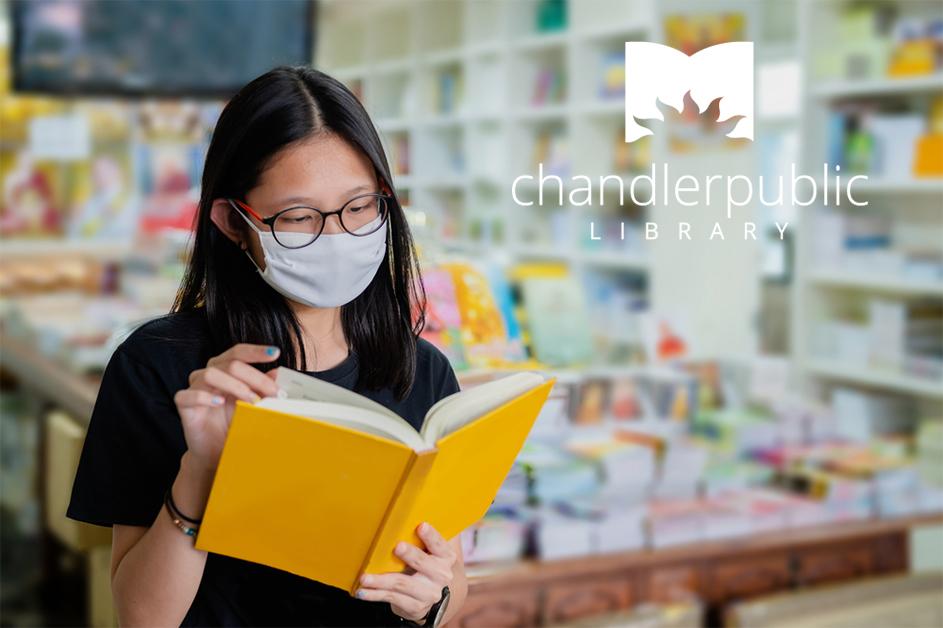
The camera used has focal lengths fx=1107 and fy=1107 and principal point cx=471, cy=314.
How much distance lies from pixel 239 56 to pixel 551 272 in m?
1.92

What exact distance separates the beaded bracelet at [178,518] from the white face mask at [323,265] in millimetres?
263

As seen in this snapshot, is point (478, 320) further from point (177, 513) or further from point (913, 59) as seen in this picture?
point (913, 59)

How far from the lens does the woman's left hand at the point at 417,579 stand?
1.15 m

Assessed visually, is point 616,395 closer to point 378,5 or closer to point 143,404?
point 378,5

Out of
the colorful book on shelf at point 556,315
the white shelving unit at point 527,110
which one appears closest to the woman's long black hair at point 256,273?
the colorful book on shelf at point 556,315

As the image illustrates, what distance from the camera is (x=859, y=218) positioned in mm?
4512

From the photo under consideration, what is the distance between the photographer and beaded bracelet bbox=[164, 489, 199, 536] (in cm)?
112

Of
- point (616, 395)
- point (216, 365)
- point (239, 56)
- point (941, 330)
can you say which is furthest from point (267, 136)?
point (941, 330)

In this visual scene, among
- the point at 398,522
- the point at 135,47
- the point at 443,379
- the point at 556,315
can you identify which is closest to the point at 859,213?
the point at 556,315

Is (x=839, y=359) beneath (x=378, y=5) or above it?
beneath

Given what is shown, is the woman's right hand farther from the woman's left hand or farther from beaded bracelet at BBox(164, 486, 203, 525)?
the woman's left hand

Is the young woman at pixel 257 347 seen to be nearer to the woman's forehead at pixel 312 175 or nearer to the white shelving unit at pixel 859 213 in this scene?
the woman's forehead at pixel 312 175

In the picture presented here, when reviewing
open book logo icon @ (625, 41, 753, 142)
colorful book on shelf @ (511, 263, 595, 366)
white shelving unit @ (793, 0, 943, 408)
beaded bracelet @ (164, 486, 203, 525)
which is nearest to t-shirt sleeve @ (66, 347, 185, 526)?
beaded bracelet @ (164, 486, 203, 525)

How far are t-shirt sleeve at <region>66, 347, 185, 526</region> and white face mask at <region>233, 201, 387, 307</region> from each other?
0.62 feet
